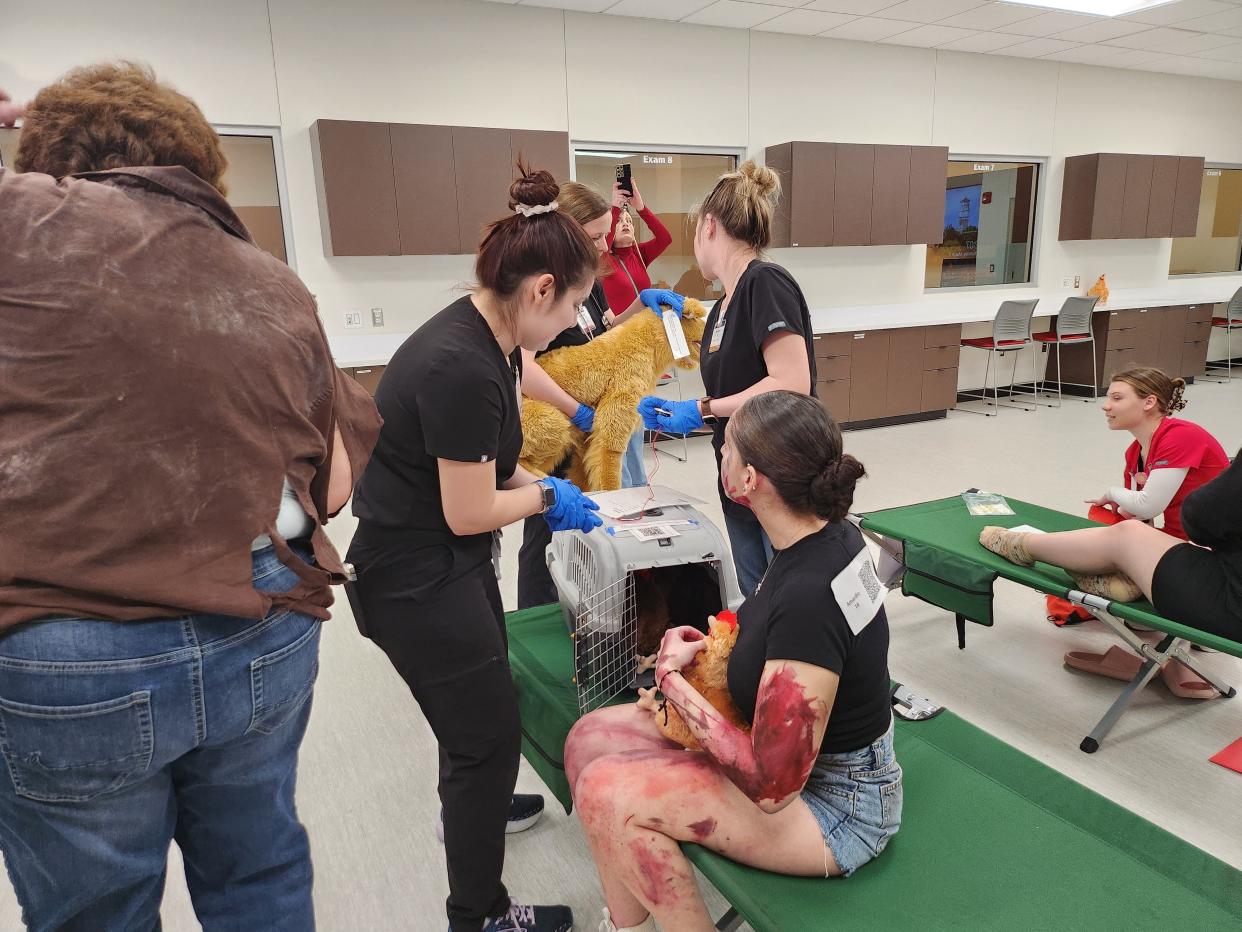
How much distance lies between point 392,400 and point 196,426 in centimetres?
55

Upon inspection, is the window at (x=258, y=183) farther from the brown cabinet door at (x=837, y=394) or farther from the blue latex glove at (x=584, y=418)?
the brown cabinet door at (x=837, y=394)

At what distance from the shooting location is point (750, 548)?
2258mm

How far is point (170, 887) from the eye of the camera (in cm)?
186

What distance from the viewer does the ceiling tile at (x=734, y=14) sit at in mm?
5504

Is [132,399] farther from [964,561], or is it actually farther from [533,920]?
[964,561]

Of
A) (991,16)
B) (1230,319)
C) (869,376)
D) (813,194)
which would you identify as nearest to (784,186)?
(813,194)

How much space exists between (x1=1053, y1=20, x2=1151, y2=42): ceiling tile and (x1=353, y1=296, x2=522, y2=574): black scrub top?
22.7 feet

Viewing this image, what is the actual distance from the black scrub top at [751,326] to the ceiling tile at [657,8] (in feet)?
13.4

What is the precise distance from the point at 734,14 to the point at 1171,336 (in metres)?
5.42

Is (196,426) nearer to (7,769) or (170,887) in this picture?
(7,769)

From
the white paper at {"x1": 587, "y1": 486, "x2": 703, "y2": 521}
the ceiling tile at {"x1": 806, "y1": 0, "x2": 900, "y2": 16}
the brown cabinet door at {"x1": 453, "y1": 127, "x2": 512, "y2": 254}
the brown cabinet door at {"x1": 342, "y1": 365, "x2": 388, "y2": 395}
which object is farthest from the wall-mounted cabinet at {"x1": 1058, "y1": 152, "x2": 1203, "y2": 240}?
the white paper at {"x1": 587, "y1": 486, "x2": 703, "y2": 521}

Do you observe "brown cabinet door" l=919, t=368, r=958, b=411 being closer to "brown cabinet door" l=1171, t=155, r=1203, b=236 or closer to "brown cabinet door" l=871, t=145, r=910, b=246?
"brown cabinet door" l=871, t=145, r=910, b=246

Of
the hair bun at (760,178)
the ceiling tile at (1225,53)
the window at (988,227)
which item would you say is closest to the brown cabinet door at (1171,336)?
the window at (988,227)

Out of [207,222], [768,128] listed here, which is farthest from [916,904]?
[768,128]
